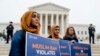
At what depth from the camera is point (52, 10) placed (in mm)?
86250

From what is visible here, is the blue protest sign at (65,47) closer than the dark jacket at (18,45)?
No

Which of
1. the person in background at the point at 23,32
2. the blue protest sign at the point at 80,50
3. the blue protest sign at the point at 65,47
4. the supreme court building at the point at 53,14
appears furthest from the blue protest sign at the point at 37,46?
the supreme court building at the point at 53,14

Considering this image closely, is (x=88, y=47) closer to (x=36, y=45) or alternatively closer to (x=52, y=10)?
(x=36, y=45)

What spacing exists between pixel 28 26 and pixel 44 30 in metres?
85.4

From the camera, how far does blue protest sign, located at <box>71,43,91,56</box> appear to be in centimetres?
645

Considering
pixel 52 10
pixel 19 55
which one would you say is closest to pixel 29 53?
pixel 19 55

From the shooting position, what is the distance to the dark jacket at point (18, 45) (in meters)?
4.03

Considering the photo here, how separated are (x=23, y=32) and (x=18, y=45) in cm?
19

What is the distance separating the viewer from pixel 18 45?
405cm

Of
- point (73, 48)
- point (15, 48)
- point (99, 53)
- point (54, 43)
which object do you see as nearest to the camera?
point (15, 48)

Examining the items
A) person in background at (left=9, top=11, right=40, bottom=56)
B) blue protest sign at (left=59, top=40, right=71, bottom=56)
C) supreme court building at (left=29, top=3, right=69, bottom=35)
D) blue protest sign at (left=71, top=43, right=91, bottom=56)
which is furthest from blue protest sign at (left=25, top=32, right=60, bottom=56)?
supreme court building at (left=29, top=3, right=69, bottom=35)

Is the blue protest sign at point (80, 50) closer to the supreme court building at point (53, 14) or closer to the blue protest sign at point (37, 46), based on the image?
the blue protest sign at point (37, 46)

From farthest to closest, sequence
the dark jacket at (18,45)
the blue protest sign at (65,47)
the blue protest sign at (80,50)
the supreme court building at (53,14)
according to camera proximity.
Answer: the supreme court building at (53,14) < the blue protest sign at (80,50) < the blue protest sign at (65,47) < the dark jacket at (18,45)

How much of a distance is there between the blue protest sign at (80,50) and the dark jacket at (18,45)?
8.02 feet
